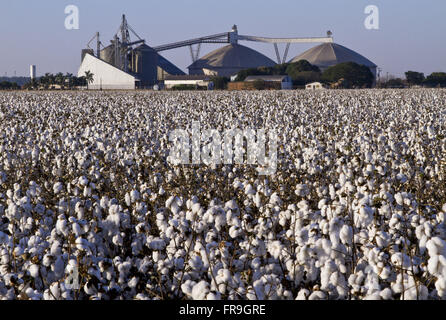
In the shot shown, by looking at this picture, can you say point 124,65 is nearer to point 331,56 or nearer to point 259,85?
point 259,85

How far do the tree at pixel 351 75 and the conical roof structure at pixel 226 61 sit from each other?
7574 centimetres

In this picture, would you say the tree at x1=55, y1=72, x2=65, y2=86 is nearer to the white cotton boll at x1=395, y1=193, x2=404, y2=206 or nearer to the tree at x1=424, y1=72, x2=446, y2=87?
the tree at x1=424, y1=72, x2=446, y2=87

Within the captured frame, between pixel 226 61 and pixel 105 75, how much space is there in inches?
2848

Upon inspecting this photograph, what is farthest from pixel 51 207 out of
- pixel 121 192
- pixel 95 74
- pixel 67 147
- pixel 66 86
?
pixel 95 74

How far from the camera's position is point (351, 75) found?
10594 cm

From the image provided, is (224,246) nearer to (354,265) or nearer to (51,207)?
(354,265)

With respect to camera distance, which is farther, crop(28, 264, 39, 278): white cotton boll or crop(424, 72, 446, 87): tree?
crop(424, 72, 446, 87): tree

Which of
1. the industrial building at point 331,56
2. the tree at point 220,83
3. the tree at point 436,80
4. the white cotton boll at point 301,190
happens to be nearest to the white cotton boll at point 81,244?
the white cotton boll at point 301,190

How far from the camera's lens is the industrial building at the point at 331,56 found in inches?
7141

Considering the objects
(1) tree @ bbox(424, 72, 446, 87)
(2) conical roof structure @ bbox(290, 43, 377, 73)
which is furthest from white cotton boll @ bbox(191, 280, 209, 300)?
(2) conical roof structure @ bbox(290, 43, 377, 73)

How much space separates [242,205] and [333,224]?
2.37 meters

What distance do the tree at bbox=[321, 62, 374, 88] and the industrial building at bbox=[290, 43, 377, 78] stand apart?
231 ft

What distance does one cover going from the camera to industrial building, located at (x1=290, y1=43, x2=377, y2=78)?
595ft

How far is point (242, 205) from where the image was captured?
21.7ft
